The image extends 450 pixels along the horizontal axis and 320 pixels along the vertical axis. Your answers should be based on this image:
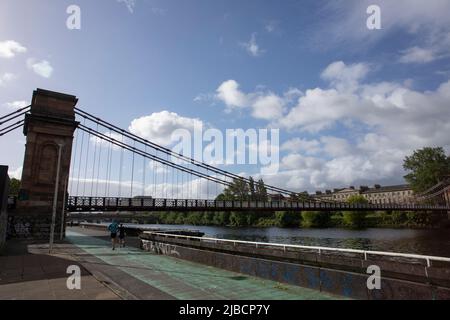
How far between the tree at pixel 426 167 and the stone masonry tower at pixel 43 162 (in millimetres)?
90946

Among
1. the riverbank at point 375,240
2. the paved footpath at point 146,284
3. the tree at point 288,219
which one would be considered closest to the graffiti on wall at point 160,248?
the paved footpath at point 146,284

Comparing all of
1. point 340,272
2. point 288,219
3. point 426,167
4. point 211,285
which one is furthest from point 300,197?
point 340,272

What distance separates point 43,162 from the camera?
29.3 metres

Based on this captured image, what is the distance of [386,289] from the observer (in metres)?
6.04

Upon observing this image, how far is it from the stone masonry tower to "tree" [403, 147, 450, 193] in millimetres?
90946

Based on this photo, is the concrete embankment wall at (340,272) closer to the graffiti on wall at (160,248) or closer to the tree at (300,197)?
the graffiti on wall at (160,248)

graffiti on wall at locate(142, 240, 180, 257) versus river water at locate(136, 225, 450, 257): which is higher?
graffiti on wall at locate(142, 240, 180, 257)

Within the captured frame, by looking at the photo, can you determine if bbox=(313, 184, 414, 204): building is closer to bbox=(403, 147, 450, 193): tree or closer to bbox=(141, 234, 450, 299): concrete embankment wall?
bbox=(403, 147, 450, 193): tree

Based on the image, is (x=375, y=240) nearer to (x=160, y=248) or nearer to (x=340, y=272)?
(x=160, y=248)

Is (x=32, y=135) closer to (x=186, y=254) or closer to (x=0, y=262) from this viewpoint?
(x=0, y=262)

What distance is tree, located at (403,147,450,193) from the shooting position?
285ft

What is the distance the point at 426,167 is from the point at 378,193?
67.1 metres

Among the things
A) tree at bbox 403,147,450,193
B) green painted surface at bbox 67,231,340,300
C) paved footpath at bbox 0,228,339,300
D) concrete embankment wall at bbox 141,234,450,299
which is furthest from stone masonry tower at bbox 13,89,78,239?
tree at bbox 403,147,450,193

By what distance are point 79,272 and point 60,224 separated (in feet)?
68.7
